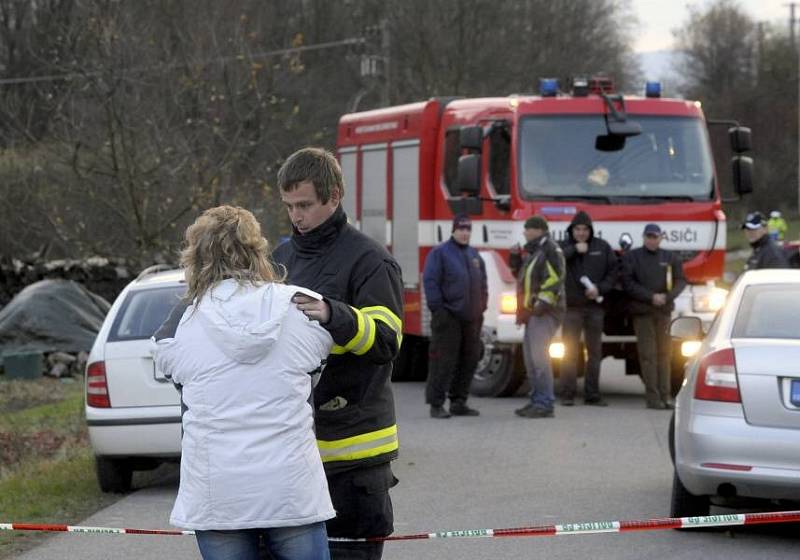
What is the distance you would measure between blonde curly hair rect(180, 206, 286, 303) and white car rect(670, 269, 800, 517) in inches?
162

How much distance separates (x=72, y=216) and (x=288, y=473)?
22.3 m

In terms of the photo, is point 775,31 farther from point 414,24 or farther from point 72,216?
point 72,216

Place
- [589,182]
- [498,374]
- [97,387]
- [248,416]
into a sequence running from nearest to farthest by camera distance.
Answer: [248,416] → [97,387] → [589,182] → [498,374]

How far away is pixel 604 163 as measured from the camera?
16.3 m

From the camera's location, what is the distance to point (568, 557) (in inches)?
321

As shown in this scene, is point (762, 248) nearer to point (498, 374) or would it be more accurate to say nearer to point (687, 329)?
point (498, 374)

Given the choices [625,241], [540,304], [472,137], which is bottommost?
[540,304]

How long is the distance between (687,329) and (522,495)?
4.90ft

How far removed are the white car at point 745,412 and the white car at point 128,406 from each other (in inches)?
132

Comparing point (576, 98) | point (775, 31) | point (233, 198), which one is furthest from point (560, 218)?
point (775, 31)

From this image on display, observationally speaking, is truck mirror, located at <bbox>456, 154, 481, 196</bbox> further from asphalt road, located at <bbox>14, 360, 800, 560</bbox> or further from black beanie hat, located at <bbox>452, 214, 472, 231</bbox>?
asphalt road, located at <bbox>14, 360, 800, 560</bbox>

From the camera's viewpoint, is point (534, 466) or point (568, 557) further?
point (534, 466)

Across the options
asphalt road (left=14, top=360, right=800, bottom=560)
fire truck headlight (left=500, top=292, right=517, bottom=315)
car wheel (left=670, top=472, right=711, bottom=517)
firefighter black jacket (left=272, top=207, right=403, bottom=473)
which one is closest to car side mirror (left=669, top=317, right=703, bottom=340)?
asphalt road (left=14, top=360, right=800, bottom=560)

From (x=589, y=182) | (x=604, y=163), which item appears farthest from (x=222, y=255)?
(x=604, y=163)
